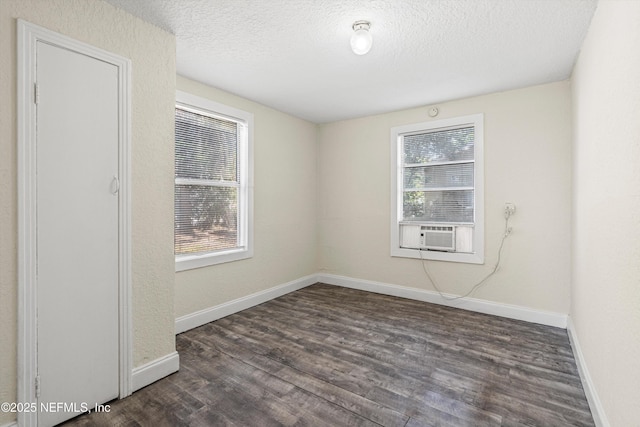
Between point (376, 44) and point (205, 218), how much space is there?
7.68 ft

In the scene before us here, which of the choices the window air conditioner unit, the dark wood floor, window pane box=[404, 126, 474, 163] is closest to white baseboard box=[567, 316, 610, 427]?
the dark wood floor

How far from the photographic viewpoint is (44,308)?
5.17ft

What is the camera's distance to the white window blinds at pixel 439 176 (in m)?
3.52

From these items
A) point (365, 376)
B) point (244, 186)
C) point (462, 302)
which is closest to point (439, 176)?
point (462, 302)

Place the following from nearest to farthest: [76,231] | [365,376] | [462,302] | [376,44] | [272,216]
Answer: [76,231] < [365,376] < [376,44] < [462,302] < [272,216]

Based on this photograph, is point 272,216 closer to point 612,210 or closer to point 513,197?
point 513,197

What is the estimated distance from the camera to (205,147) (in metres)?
3.16

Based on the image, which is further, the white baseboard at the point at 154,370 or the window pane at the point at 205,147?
the window pane at the point at 205,147

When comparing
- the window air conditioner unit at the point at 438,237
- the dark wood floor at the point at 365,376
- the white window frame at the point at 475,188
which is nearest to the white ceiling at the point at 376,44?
the white window frame at the point at 475,188

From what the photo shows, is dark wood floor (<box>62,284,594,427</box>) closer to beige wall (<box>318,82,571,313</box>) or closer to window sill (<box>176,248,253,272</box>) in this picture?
beige wall (<box>318,82,571,313</box>)

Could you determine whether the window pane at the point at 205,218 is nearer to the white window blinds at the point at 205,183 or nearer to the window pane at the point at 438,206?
the white window blinds at the point at 205,183

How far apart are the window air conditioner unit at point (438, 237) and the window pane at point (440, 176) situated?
0.53 metres

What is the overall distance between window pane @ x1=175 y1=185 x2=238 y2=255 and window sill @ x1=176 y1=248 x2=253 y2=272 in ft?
0.23

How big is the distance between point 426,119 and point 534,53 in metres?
1.39
